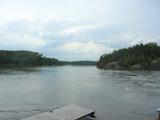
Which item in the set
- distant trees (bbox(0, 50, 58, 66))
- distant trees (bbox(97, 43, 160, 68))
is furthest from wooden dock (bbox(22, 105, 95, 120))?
distant trees (bbox(0, 50, 58, 66))

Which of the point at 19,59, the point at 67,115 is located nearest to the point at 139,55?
the point at 19,59

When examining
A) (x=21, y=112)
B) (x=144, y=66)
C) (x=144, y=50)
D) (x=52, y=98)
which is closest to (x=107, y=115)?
(x=21, y=112)

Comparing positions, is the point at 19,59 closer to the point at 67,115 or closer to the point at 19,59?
the point at 19,59

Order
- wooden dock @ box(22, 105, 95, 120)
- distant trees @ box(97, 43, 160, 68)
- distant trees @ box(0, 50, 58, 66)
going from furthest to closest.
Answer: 1. distant trees @ box(0, 50, 58, 66)
2. distant trees @ box(97, 43, 160, 68)
3. wooden dock @ box(22, 105, 95, 120)

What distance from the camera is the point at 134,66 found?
102 metres

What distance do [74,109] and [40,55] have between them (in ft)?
467

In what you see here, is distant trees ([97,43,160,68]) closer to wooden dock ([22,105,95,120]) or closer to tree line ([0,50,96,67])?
tree line ([0,50,96,67])

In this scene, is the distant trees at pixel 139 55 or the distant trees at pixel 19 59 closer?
the distant trees at pixel 139 55

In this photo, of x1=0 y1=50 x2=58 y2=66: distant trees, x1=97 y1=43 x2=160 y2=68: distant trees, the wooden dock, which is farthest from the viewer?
x1=0 y1=50 x2=58 y2=66: distant trees

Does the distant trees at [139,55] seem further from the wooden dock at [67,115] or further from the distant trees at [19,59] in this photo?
the wooden dock at [67,115]

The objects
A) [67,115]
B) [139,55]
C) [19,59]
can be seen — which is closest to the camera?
[67,115]

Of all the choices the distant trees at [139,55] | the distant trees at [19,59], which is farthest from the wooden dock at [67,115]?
the distant trees at [19,59]

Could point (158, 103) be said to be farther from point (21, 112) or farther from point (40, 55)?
point (40, 55)

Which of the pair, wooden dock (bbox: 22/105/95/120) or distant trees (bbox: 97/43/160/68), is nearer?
wooden dock (bbox: 22/105/95/120)
